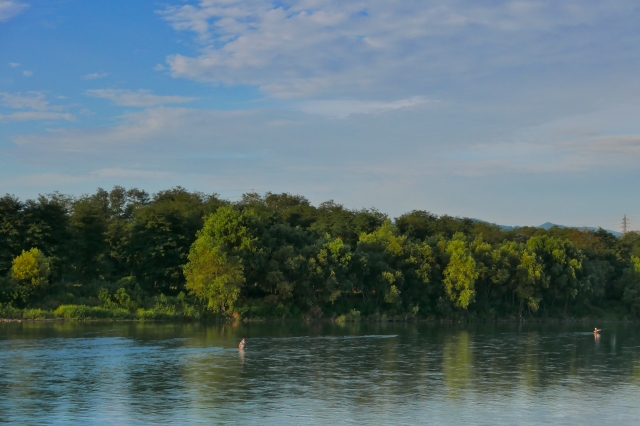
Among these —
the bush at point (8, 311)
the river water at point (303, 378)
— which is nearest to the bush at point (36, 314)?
the bush at point (8, 311)

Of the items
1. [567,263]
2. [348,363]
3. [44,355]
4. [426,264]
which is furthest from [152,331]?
[567,263]

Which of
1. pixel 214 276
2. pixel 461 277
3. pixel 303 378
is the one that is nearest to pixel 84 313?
pixel 214 276

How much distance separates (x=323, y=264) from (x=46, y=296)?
94.0 ft

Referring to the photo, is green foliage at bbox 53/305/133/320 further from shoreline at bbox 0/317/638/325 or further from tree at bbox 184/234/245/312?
tree at bbox 184/234/245/312

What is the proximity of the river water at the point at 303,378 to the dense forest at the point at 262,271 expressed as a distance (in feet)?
30.8

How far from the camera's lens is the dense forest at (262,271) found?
72.8 m

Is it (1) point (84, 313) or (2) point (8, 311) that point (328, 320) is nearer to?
(1) point (84, 313)

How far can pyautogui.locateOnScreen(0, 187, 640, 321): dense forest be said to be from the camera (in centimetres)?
7275

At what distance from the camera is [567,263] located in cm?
9519

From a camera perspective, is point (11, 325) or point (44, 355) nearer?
point (44, 355)

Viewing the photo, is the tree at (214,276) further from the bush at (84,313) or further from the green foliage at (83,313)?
the green foliage at (83,313)

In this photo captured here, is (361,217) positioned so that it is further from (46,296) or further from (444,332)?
(46,296)

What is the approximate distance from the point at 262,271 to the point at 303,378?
134 feet

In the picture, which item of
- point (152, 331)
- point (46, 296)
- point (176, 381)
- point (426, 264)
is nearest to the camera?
point (176, 381)
